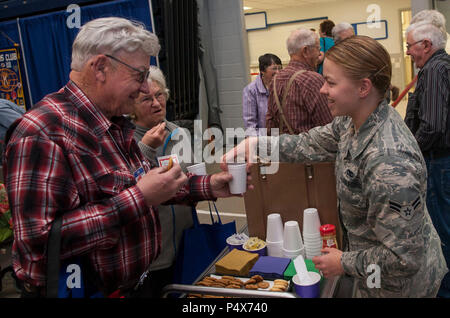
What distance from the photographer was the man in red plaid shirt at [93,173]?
1.11 metres

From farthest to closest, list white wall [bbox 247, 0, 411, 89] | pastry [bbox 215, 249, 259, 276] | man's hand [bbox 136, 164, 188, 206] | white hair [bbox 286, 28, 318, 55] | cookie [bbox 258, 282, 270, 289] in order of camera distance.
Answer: white wall [bbox 247, 0, 411, 89] → white hair [bbox 286, 28, 318, 55] → pastry [bbox 215, 249, 259, 276] → cookie [bbox 258, 282, 270, 289] → man's hand [bbox 136, 164, 188, 206]

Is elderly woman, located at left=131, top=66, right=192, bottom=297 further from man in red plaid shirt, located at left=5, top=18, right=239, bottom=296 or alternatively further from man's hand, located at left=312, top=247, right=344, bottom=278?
man's hand, located at left=312, top=247, right=344, bottom=278

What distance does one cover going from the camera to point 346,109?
1.50 metres

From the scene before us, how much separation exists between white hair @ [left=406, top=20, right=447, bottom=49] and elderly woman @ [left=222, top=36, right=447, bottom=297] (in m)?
1.70

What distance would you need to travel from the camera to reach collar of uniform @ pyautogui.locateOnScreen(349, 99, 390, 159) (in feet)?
4.59

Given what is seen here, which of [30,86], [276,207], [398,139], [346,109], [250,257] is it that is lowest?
[250,257]

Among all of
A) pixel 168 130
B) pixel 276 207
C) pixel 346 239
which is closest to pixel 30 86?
pixel 168 130

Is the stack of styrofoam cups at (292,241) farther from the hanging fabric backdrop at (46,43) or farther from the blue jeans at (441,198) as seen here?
the hanging fabric backdrop at (46,43)

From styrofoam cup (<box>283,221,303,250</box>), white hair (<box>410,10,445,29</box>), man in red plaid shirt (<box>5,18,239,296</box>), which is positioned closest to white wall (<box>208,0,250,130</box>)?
white hair (<box>410,10,445,29</box>)

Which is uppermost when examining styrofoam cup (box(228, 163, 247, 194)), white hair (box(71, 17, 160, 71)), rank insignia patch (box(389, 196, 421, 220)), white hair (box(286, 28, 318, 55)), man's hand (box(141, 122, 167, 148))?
white hair (box(286, 28, 318, 55))

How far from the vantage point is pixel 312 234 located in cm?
193

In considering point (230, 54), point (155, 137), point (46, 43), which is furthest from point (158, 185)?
point (46, 43)
